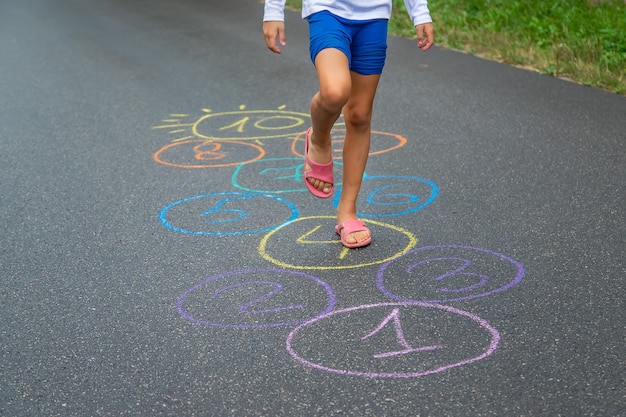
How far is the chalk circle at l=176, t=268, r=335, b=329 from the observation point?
332cm

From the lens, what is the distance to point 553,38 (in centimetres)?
845

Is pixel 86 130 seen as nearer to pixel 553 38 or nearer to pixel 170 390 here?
pixel 170 390

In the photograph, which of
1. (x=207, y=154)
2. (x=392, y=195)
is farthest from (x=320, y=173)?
(x=207, y=154)

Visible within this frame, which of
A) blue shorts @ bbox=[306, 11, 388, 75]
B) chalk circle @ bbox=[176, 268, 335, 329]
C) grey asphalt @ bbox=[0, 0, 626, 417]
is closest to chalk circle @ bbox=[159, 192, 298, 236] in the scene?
grey asphalt @ bbox=[0, 0, 626, 417]

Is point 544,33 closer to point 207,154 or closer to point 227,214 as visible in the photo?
point 207,154

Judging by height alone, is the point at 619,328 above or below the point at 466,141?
above

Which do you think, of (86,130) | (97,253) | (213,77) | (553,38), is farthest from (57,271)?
(553,38)

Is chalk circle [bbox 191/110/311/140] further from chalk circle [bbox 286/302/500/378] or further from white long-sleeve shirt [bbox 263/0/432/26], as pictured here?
chalk circle [bbox 286/302/500/378]

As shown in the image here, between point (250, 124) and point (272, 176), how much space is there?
1.32 metres

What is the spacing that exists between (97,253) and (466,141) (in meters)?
2.64

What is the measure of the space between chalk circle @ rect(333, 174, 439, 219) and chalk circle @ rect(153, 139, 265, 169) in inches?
34.8

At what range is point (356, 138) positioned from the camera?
4027 mm

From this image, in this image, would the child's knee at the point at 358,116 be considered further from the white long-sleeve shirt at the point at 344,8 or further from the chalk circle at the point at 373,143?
the chalk circle at the point at 373,143

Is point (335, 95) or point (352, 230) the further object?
point (352, 230)
